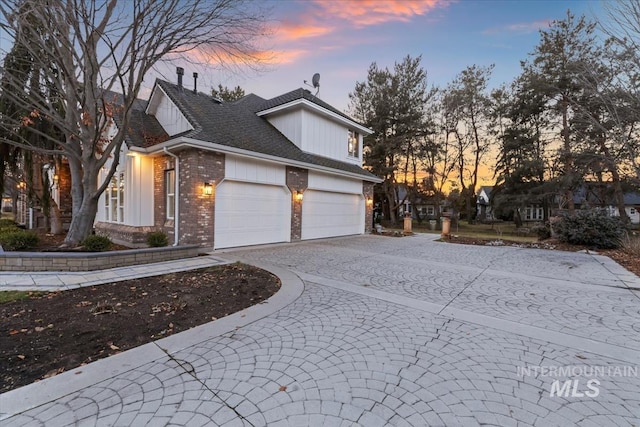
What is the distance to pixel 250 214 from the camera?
973 cm

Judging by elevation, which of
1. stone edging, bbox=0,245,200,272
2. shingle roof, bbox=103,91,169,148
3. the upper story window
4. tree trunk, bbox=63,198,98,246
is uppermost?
the upper story window

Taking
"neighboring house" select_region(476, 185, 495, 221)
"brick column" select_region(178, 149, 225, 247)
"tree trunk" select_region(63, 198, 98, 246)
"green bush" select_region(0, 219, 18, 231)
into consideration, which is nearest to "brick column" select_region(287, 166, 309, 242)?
"brick column" select_region(178, 149, 225, 247)

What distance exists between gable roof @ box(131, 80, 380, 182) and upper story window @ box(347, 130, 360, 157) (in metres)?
2.04

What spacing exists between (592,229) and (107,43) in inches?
659

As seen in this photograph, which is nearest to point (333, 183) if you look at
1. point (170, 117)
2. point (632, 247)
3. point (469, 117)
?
point (170, 117)

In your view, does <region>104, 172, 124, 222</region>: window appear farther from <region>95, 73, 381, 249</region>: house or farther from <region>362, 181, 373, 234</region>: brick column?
<region>362, 181, 373, 234</region>: brick column

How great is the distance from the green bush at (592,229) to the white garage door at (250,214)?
11210mm

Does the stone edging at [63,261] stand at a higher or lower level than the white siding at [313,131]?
lower

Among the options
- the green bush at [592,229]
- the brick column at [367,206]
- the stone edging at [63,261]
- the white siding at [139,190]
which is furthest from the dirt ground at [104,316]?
the green bush at [592,229]

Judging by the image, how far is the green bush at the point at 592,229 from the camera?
420 inches

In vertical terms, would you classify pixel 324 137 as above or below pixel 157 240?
above

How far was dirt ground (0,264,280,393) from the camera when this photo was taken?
275 cm

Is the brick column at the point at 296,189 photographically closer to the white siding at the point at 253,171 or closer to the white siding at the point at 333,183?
the white siding at the point at 253,171

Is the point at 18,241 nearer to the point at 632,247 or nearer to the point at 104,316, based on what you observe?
the point at 104,316
